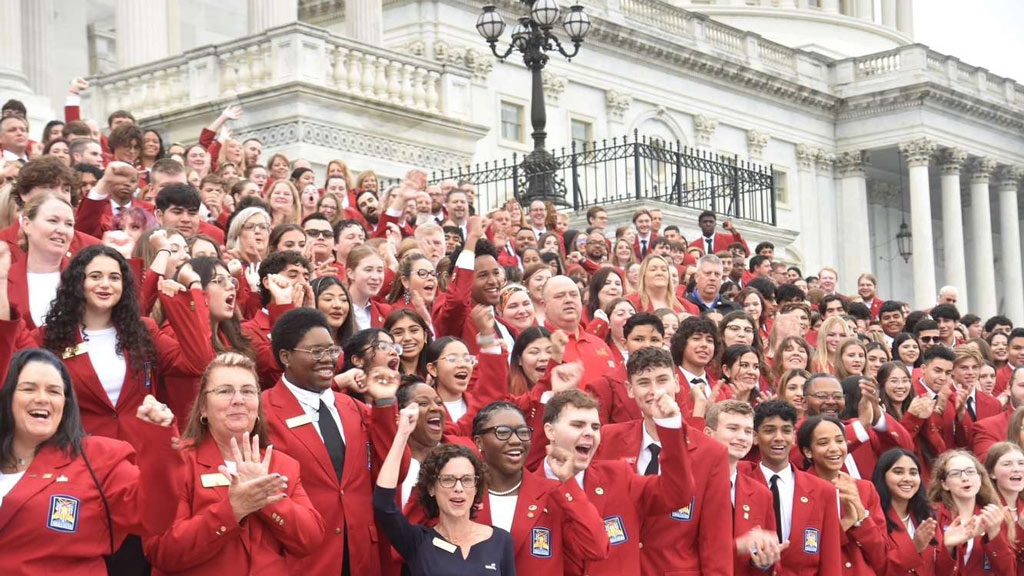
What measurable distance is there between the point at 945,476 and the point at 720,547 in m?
2.40

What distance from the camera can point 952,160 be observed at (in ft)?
150

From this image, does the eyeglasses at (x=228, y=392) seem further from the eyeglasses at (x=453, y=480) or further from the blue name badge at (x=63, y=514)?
the eyeglasses at (x=453, y=480)

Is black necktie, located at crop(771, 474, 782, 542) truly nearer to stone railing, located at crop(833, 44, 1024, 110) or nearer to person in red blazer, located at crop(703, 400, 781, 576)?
person in red blazer, located at crop(703, 400, 781, 576)

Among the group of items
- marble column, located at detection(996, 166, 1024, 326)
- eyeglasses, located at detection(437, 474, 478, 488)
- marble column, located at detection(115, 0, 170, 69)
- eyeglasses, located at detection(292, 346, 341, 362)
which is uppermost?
marble column, located at detection(115, 0, 170, 69)

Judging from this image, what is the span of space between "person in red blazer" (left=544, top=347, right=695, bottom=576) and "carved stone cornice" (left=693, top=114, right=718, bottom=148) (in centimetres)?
3204

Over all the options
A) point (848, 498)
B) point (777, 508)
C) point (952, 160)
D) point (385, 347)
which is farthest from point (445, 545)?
point (952, 160)

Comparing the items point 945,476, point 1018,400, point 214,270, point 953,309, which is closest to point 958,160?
point 953,309

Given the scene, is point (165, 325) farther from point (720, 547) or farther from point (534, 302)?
point (534, 302)

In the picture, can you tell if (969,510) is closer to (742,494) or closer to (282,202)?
(742,494)

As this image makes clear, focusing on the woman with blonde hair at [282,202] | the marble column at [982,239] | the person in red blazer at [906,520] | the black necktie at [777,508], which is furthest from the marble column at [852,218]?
the black necktie at [777,508]

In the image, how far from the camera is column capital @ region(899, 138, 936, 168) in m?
44.0

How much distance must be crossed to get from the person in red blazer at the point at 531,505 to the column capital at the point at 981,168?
43259 millimetres

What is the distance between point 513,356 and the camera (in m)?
8.88

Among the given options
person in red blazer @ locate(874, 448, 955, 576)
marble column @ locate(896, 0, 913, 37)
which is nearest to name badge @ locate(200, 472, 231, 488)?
person in red blazer @ locate(874, 448, 955, 576)
